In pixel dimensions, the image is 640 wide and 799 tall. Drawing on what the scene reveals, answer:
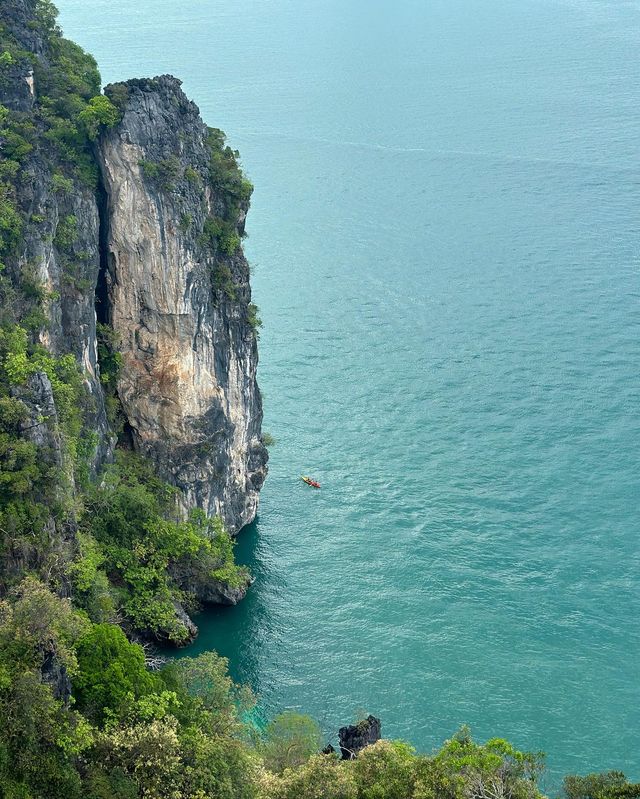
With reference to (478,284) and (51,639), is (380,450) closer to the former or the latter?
(478,284)

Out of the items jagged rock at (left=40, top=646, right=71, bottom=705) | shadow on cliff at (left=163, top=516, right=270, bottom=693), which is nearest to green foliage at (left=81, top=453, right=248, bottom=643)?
shadow on cliff at (left=163, top=516, right=270, bottom=693)

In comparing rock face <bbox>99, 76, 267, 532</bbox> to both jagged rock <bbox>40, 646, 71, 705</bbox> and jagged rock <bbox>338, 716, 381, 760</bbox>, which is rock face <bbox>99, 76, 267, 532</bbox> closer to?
jagged rock <bbox>338, 716, 381, 760</bbox>

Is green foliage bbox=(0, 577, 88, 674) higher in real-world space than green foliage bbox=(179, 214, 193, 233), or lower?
lower

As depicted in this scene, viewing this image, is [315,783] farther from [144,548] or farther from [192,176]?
[192,176]

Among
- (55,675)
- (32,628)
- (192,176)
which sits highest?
(192,176)

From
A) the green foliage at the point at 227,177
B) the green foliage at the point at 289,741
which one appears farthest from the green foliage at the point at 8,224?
the green foliage at the point at 289,741

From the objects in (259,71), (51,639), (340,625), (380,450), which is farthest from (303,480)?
(259,71)

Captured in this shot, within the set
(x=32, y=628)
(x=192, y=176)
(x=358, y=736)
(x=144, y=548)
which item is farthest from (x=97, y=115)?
(x=358, y=736)
